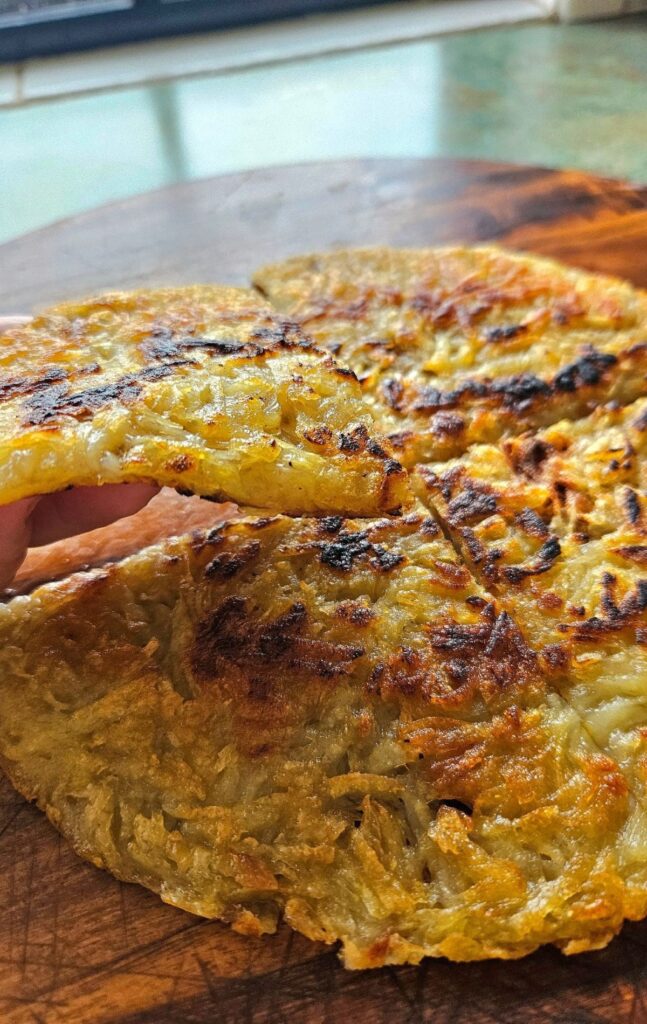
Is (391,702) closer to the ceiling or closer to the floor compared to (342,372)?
closer to the floor

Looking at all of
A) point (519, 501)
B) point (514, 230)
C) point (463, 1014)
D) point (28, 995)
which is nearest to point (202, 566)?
point (519, 501)

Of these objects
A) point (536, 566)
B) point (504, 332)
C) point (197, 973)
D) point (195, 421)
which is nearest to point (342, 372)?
point (195, 421)

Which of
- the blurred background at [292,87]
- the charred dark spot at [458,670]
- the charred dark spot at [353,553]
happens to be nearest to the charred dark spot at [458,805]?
the charred dark spot at [458,670]

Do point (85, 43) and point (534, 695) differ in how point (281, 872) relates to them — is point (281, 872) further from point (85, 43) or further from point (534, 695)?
point (85, 43)

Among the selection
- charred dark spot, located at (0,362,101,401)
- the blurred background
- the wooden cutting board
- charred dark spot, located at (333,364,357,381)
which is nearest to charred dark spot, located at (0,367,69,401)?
charred dark spot, located at (0,362,101,401)

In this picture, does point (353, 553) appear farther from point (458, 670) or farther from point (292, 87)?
point (292, 87)

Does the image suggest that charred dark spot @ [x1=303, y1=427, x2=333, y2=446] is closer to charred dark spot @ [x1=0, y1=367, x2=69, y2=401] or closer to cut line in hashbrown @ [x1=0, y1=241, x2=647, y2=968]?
cut line in hashbrown @ [x1=0, y1=241, x2=647, y2=968]
